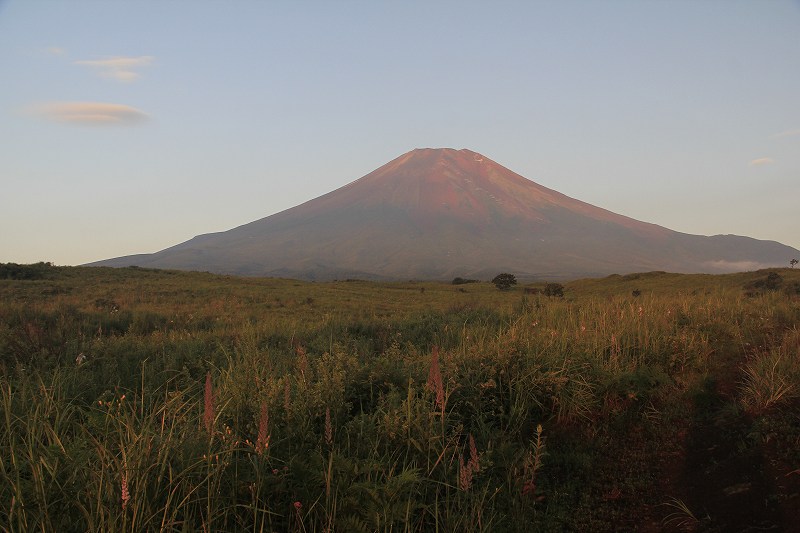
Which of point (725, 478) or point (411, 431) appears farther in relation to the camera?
point (411, 431)

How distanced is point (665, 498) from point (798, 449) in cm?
119

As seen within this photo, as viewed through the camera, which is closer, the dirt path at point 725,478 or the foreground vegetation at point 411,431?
the foreground vegetation at point 411,431

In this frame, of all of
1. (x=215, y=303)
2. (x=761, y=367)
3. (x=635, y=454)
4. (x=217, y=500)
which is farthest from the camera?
(x=215, y=303)

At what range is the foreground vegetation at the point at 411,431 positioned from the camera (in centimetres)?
336

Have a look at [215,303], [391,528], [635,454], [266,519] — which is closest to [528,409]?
[635,454]

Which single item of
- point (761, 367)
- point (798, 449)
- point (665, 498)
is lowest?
point (665, 498)

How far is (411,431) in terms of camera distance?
4598 millimetres

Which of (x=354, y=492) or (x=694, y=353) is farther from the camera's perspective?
(x=694, y=353)

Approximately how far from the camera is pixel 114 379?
7223 mm

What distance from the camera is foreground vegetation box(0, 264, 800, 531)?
336cm

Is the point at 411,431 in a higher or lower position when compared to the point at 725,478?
higher

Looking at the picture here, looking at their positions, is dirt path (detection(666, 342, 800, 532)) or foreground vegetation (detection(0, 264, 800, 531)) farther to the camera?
dirt path (detection(666, 342, 800, 532))

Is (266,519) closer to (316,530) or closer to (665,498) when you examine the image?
(316,530)

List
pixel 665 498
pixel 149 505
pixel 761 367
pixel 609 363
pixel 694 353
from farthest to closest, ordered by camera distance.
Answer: pixel 694 353
pixel 609 363
pixel 761 367
pixel 665 498
pixel 149 505
